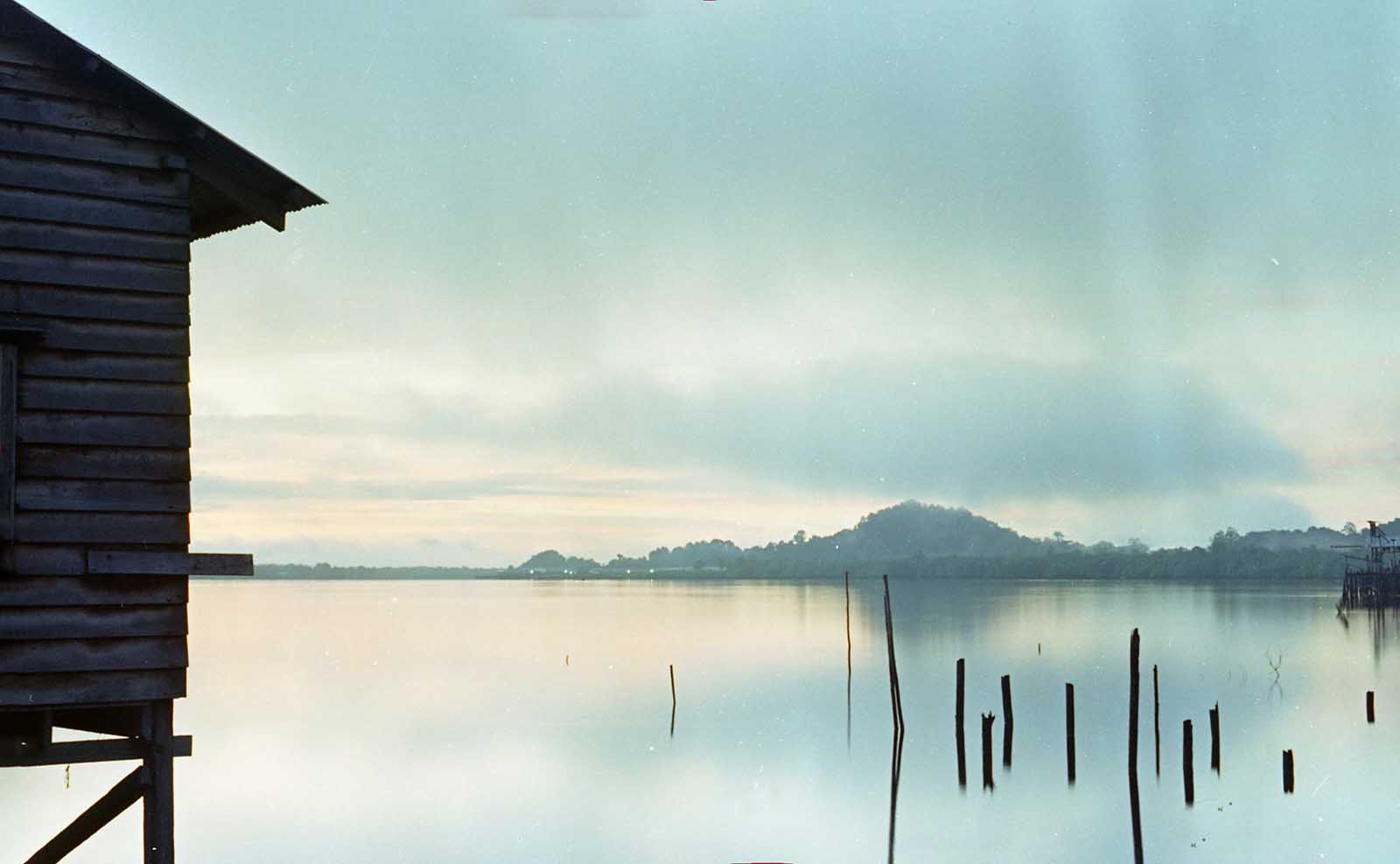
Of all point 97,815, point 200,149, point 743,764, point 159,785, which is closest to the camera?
point 159,785

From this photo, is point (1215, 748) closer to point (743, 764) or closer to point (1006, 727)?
point (1006, 727)

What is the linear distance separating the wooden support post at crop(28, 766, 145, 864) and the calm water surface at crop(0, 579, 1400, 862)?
743 inches

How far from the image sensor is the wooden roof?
43.6ft

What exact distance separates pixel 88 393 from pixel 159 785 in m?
3.72

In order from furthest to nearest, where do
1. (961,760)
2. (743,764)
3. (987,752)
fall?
(743,764), (961,760), (987,752)

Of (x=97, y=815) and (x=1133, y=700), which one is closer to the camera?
(x=97, y=815)

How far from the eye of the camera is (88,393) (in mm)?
13078

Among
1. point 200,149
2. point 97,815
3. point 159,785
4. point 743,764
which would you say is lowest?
point 743,764

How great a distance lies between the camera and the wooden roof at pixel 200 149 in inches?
523

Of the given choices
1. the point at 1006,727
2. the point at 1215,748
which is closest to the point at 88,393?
the point at 1006,727

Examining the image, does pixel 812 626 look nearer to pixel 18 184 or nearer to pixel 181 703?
pixel 181 703

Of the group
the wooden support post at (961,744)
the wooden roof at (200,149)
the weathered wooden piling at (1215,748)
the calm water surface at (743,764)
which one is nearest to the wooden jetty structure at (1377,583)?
the calm water surface at (743,764)

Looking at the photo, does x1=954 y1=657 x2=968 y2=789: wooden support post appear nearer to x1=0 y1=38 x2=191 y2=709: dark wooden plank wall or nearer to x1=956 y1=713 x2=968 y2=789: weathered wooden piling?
x1=956 y1=713 x2=968 y2=789: weathered wooden piling

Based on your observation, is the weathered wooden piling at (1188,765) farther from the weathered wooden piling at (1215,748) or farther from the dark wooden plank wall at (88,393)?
the dark wooden plank wall at (88,393)
